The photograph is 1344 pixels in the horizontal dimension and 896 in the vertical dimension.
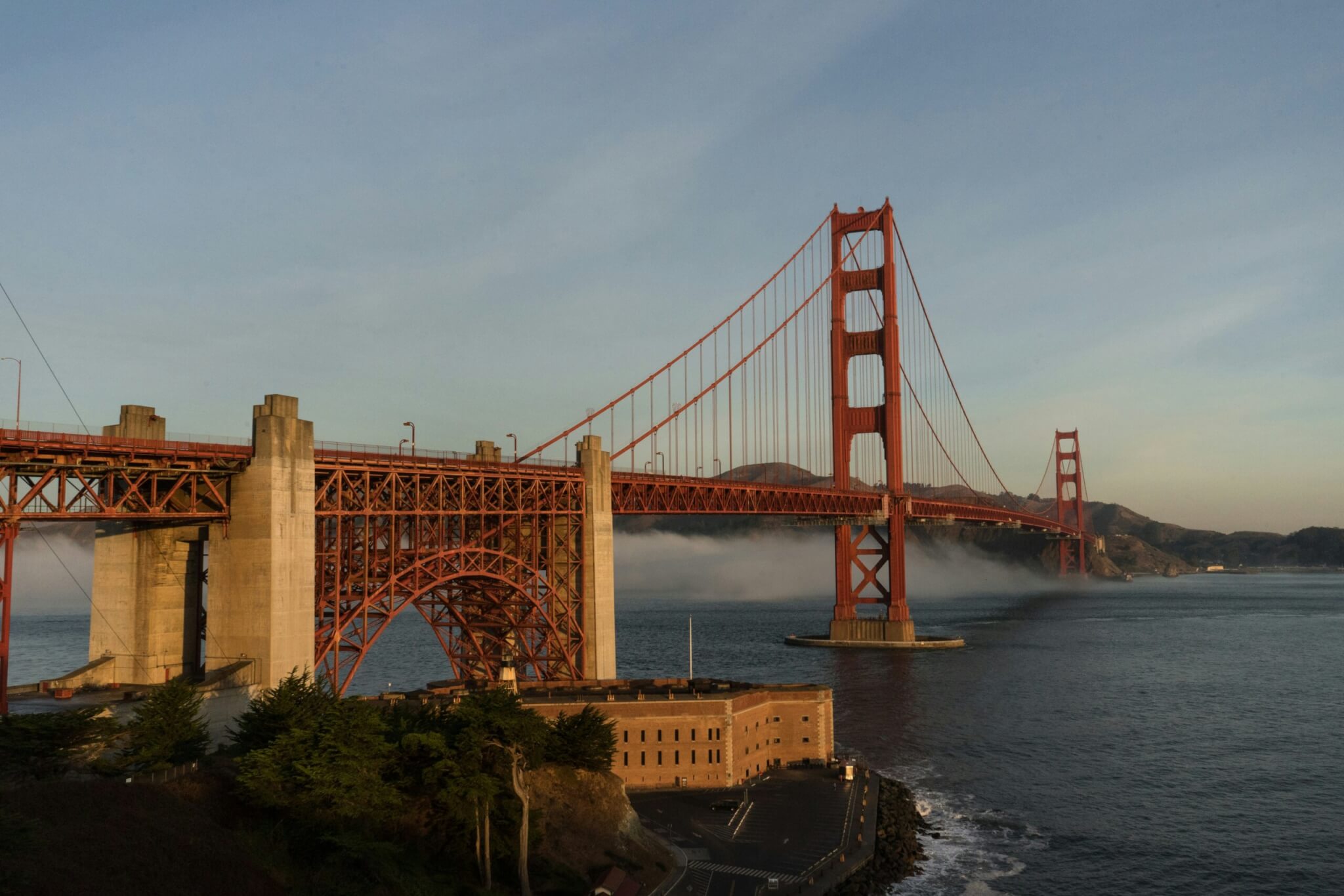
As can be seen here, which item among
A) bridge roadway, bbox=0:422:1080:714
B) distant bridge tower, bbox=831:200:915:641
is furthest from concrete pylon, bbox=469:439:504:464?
distant bridge tower, bbox=831:200:915:641

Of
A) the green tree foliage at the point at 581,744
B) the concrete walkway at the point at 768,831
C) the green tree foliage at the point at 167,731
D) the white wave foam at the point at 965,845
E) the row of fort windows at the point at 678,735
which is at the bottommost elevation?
the white wave foam at the point at 965,845

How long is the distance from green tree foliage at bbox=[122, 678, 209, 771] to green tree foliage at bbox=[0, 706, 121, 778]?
124 cm

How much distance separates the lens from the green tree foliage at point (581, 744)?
43.8m

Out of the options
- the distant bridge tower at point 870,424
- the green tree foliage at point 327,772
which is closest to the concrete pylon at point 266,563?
the green tree foliage at point 327,772

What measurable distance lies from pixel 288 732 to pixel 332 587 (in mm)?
16635

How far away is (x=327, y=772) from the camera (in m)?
35.3

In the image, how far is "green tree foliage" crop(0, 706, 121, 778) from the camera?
32344 millimetres

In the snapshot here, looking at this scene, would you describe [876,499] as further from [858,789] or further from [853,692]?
[858,789]

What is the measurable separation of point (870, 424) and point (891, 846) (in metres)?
89.9

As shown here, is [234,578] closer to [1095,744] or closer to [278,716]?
[278,716]

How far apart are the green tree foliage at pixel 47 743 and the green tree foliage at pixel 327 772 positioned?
485 cm

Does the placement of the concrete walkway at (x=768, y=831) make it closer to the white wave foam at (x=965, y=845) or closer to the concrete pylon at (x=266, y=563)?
the white wave foam at (x=965, y=845)

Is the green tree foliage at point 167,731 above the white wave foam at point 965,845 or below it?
above

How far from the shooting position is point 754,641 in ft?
449
